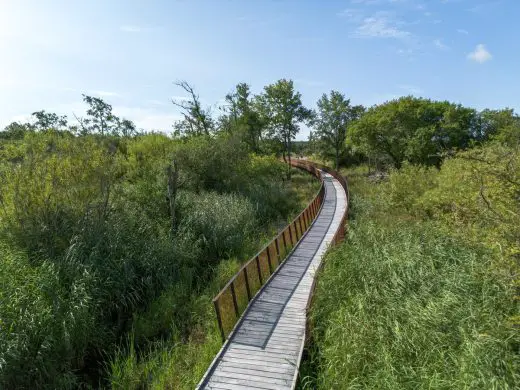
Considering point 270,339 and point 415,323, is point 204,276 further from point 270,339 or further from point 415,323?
point 415,323

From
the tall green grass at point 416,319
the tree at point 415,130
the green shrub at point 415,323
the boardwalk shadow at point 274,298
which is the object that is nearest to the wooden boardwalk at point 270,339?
the boardwalk shadow at point 274,298

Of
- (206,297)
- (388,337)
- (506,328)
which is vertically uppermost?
(506,328)

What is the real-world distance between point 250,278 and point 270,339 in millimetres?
2211

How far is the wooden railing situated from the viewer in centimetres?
746

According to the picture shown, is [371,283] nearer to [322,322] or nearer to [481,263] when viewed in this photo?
[322,322]

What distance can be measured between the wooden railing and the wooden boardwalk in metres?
0.19

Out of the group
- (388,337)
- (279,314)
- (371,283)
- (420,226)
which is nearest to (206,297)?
(279,314)

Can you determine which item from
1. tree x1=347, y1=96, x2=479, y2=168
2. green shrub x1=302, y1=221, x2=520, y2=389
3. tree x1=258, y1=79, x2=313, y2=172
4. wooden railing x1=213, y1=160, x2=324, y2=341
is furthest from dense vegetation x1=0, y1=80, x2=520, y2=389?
tree x1=258, y1=79, x2=313, y2=172

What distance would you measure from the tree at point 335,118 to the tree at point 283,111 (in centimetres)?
394

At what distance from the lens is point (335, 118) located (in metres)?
40.1

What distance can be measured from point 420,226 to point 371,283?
5010 mm

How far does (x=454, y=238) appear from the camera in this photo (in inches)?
383

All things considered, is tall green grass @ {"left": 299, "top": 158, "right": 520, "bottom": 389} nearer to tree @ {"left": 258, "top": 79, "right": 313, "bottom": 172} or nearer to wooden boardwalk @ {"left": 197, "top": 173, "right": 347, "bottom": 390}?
wooden boardwalk @ {"left": 197, "top": 173, "right": 347, "bottom": 390}

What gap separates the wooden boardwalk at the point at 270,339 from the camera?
6.03 meters
